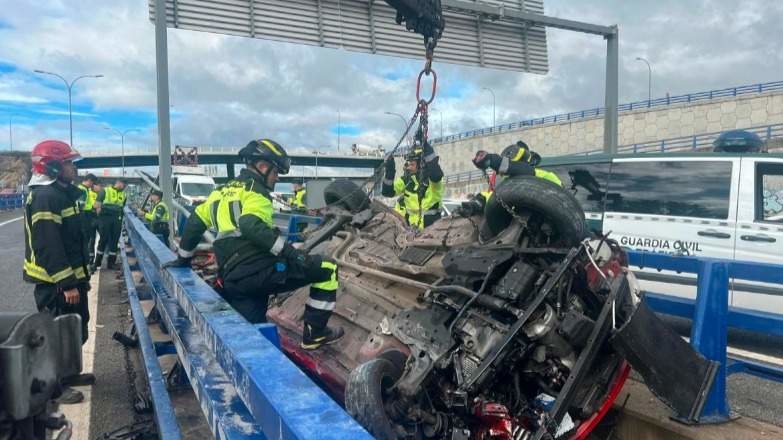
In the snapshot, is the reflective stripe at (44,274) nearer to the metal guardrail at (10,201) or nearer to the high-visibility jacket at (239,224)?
the high-visibility jacket at (239,224)

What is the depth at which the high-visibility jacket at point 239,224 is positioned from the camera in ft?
12.9

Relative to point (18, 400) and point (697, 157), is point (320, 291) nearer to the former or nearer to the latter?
point (18, 400)

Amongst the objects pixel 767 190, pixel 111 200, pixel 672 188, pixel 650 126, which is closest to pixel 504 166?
pixel 672 188

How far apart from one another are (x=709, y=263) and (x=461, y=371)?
1.53 meters

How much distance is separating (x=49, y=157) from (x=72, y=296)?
1.07 m

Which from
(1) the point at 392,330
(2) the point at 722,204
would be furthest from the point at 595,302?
(2) the point at 722,204

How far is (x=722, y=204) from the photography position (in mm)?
5586

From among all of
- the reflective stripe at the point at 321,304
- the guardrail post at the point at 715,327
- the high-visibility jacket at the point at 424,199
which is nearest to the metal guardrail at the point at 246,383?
the reflective stripe at the point at 321,304

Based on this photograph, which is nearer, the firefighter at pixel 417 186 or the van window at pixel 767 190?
the van window at pixel 767 190

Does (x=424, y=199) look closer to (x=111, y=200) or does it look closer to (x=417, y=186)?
(x=417, y=186)

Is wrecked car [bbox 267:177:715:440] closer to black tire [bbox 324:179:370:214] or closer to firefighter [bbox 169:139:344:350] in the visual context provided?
firefighter [bbox 169:139:344:350]

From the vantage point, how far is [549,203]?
316 centimetres

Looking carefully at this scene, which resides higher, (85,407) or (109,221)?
(109,221)

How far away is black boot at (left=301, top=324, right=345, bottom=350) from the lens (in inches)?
161
